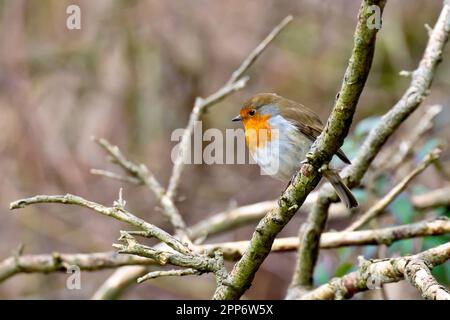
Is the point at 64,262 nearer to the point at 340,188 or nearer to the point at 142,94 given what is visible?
the point at 340,188

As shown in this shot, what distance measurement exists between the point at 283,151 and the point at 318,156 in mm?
1226

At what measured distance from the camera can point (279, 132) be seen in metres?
3.00

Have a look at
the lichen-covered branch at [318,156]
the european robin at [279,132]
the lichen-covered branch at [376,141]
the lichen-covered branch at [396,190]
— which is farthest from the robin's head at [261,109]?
the lichen-covered branch at [318,156]

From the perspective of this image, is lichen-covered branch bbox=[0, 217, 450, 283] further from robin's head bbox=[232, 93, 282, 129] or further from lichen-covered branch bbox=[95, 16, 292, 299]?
robin's head bbox=[232, 93, 282, 129]

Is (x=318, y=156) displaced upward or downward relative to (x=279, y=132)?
downward

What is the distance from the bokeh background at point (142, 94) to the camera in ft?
15.5

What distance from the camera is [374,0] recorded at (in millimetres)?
1404

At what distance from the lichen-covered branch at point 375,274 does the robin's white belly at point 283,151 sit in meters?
0.70

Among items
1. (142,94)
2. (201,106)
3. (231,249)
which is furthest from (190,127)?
(142,94)

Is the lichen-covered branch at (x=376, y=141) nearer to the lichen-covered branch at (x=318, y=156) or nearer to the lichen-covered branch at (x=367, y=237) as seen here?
the lichen-covered branch at (x=367, y=237)

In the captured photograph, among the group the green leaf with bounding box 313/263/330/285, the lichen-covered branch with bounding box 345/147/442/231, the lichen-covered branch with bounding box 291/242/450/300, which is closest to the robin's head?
the lichen-covered branch with bounding box 345/147/442/231

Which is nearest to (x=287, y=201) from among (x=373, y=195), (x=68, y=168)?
(x=373, y=195)
